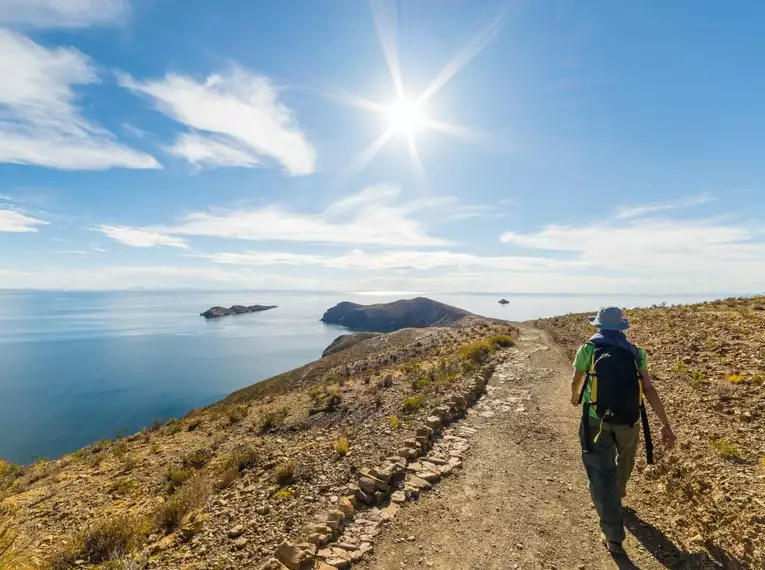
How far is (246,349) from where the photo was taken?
12062cm

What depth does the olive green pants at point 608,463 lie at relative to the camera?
15.9 feet

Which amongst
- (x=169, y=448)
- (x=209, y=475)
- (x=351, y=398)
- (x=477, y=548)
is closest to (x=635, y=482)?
(x=477, y=548)

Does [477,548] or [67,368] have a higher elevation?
[477,548]

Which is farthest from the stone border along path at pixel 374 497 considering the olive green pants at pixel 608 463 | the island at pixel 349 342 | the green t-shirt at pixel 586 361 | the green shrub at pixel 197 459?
the island at pixel 349 342

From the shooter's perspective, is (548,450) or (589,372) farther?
(548,450)

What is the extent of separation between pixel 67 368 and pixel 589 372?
115873 millimetres

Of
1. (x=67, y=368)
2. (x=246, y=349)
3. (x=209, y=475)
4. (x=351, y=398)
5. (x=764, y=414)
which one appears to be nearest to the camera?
(x=764, y=414)

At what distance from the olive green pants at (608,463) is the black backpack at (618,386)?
24cm

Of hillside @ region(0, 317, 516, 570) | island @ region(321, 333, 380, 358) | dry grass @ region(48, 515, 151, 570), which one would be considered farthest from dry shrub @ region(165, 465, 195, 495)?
island @ region(321, 333, 380, 358)

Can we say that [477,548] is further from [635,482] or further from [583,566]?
[635,482]

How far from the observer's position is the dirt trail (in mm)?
5184

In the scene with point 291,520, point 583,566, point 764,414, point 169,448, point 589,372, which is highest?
point 589,372

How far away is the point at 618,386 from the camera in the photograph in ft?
15.1

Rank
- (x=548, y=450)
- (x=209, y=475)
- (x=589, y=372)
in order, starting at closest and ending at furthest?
(x=589, y=372), (x=548, y=450), (x=209, y=475)
